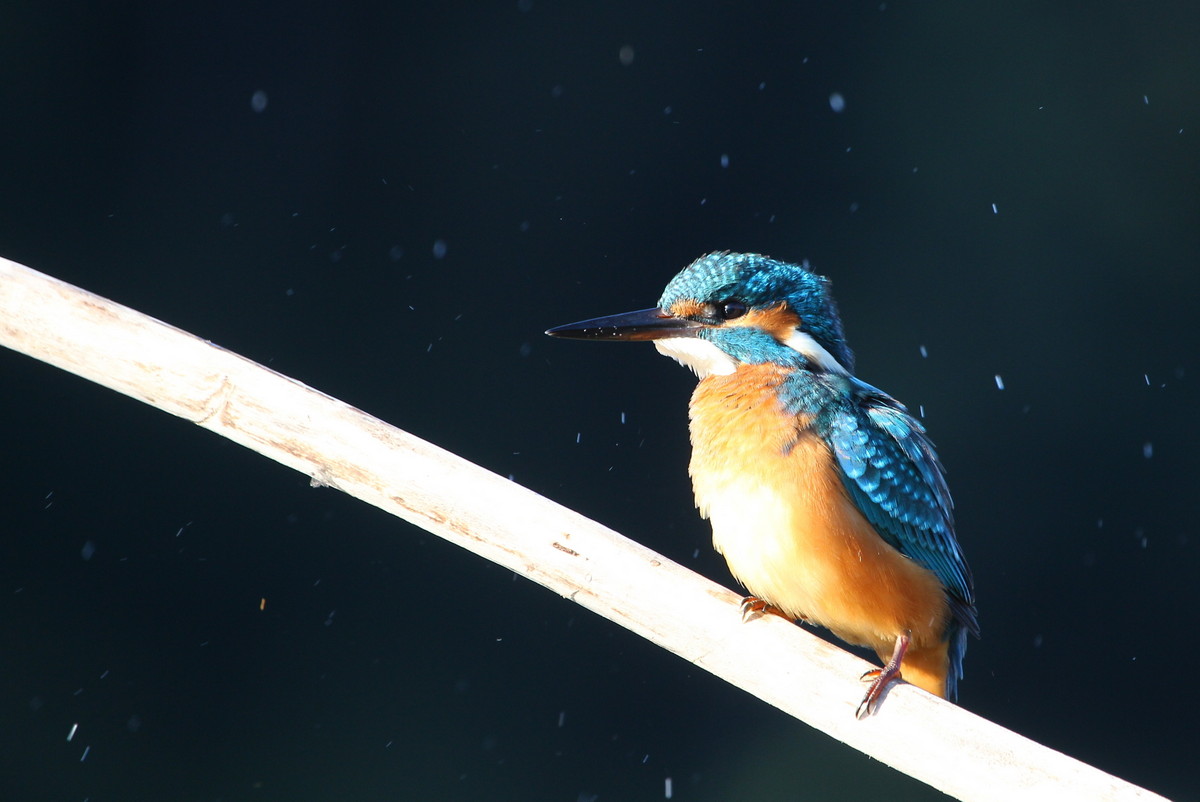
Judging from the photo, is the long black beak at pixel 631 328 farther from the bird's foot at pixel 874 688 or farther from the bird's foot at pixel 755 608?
the bird's foot at pixel 874 688

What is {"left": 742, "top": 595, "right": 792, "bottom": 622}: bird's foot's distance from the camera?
1077mm

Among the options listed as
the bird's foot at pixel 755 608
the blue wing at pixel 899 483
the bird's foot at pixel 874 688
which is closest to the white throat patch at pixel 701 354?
the blue wing at pixel 899 483

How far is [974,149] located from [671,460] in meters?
0.97

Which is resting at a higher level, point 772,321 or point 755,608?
point 772,321

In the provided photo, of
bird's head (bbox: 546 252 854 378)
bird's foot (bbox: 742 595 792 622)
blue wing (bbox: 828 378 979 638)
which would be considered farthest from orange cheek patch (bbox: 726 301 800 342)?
bird's foot (bbox: 742 595 792 622)

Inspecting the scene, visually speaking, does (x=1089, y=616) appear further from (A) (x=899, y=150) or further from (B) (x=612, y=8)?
(B) (x=612, y=8)

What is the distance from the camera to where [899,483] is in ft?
4.22

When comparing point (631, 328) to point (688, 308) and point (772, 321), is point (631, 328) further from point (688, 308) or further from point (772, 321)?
point (772, 321)

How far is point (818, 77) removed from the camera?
2434 mm

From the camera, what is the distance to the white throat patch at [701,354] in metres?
1.37

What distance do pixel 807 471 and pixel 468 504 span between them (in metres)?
0.39

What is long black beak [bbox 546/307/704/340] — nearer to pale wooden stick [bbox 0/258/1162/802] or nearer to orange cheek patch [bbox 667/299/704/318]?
orange cheek patch [bbox 667/299/704/318]

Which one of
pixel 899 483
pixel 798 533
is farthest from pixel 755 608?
pixel 899 483

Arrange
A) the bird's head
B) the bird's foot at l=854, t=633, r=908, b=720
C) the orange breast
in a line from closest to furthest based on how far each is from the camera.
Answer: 1. the bird's foot at l=854, t=633, r=908, b=720
2. the orange breast
3. the bird's head
